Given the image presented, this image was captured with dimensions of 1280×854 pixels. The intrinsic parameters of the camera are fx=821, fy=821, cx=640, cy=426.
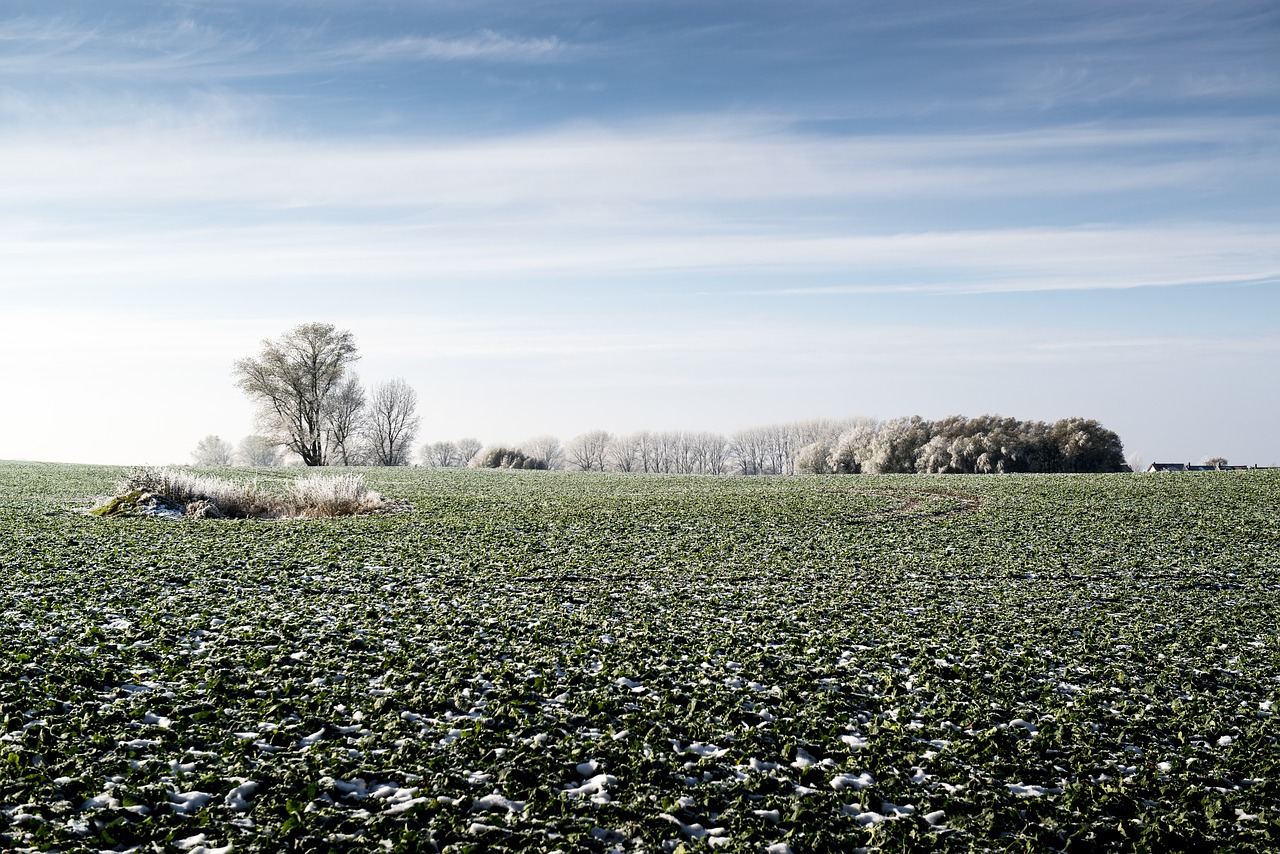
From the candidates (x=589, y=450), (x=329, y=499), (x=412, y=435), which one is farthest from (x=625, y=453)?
(x=329, y=499)

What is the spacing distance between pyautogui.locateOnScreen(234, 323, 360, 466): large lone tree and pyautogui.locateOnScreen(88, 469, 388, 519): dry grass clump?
30841 millimetres

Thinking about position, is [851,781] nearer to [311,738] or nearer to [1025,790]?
[1025,790]

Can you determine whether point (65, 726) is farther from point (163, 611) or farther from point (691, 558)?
point (691, 558)

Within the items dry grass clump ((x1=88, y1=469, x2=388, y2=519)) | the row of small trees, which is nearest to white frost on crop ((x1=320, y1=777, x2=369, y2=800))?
dry grass clump ((x1=88, y1=469, x2=388, y2=519))

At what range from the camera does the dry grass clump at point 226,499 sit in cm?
1695

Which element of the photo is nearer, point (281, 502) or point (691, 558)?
point (691, 558)

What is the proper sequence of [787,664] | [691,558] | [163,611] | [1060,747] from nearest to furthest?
[1060,747] < [787,664] < [163,611] < [691,558]

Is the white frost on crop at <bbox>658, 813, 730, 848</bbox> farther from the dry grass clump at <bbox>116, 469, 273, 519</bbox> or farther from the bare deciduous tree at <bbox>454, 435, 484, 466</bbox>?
the bare deciduous tree at <bbox>454, 435, 484, 466</bbox>

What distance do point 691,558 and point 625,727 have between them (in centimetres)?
724

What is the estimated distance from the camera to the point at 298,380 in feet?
161

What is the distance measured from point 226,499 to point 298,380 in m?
33.3

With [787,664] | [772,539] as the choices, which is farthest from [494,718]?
[772,539]

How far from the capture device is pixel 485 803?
4.88 m

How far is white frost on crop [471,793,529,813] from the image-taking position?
4.84 meters
